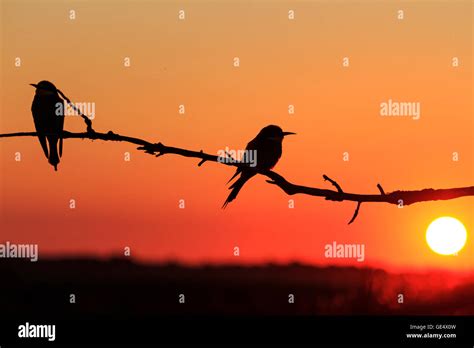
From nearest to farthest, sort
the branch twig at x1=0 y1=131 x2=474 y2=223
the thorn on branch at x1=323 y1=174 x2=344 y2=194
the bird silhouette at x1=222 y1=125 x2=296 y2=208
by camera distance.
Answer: the branch twig at x1=0 y1=131 x2=474 y2=223
the thorn on branch at x1=323 y1=174 x2=344 y2=194
the bird silhouette at x1=222 y1=125 x2=296 y2=208

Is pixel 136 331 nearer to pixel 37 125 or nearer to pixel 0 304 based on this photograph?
pixel 0 304

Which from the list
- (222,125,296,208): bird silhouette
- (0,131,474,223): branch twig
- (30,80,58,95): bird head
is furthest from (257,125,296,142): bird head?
(0,131,474,223): branch twig

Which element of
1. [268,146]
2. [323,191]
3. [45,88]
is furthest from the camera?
[268,146]

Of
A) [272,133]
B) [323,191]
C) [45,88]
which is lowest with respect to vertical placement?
[323,191]

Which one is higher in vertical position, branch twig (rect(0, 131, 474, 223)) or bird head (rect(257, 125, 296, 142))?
bird head (rect(257, 125, 296, 142))

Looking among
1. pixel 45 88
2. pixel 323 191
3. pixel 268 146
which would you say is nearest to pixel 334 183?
pixel 323 191

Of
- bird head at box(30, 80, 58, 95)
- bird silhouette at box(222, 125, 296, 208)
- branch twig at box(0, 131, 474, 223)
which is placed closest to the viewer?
branch twig at box(0, 131, 474, 223)

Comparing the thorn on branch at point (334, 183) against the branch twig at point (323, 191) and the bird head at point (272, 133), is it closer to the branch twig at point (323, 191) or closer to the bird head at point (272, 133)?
the branch twig at point (323, 191)

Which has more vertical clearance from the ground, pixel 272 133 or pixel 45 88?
pixel 272 133

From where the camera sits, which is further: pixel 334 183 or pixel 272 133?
pixel 272 133

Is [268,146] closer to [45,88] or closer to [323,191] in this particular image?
[45,88]

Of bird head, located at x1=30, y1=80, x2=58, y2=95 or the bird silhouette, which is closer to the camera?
bird head, located at x1=30, y1=80, x2=58, y2=95

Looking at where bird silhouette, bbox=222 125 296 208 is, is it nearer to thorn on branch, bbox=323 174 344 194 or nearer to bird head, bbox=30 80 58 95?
bird head, bbox=30 80 58 95

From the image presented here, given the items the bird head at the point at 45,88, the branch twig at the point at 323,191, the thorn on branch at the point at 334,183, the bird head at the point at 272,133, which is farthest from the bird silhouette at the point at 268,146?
the branch twig at the point at 323,191
